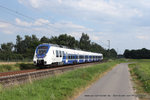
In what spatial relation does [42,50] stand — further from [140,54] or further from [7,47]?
[140,54]

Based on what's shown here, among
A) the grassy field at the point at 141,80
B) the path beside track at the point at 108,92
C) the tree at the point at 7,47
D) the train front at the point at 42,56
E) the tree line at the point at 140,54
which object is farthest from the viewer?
the tree line at the point at 140,54

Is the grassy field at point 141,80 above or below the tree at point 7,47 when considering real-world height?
below

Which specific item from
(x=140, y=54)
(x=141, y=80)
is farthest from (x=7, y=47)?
(x=140, y=54)

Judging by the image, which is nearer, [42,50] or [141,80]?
[141,80]

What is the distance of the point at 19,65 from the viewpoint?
29.4 meters

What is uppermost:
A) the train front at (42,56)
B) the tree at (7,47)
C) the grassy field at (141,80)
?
the tree at (7,47)

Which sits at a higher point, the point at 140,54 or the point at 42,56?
the point at 140,54

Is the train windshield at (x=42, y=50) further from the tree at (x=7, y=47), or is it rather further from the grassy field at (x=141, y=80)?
the tree at (x=7, y=47)

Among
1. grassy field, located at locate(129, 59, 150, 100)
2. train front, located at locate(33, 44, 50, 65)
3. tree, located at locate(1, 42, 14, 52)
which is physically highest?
tree, located at locate(1, 42, 14, 52)

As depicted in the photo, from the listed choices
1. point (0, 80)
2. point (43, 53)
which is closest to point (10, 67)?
point (43, 53)

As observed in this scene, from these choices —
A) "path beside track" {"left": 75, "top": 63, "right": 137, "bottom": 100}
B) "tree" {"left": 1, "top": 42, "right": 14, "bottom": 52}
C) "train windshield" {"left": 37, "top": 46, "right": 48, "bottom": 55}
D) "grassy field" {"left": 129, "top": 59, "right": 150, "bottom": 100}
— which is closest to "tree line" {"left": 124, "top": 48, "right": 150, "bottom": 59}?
"tree" {"left": 1, "top": 42, "right": 14, "bottom": 52}

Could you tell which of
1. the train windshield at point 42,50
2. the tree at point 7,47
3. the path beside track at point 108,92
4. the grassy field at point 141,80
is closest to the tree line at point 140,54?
the tree at point 7,47

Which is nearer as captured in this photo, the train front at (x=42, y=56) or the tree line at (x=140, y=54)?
the train front at (x=42, y=56)

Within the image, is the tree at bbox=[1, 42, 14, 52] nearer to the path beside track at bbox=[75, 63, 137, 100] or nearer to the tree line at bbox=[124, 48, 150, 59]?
the path beside track at bbox=[75, 63, 137, 100]
